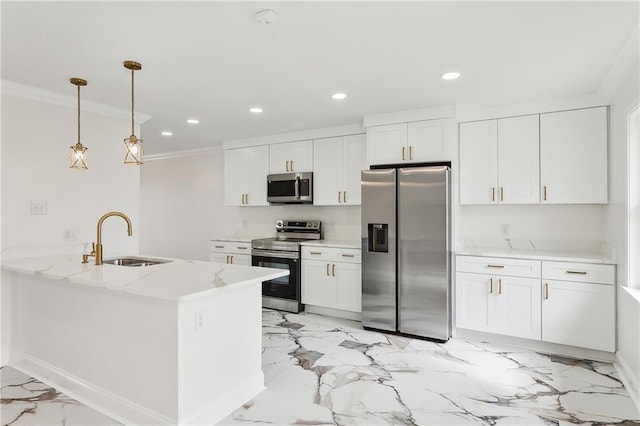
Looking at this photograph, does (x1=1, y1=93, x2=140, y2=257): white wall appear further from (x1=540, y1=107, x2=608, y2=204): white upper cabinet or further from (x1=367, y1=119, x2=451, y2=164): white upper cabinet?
(x1=540, y1=107, x2=608, y2=204): white upper cabinet

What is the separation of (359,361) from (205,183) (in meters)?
4.33

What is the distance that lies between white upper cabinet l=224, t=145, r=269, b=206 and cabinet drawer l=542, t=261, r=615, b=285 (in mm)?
3478

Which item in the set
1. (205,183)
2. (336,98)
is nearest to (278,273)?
(336,98)

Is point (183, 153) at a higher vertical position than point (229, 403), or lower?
higher

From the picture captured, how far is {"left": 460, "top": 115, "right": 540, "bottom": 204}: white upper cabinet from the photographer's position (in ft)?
11.3

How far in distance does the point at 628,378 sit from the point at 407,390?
1.59m

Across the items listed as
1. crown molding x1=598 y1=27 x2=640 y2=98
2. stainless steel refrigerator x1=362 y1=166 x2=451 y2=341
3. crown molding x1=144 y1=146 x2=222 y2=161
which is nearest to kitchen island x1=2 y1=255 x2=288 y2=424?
stainless steel refrigerator x1=362 y1=166 x2=451 y2=341

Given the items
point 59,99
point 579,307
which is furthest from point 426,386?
point 59,99

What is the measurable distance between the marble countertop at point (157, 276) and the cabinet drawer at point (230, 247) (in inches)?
80.9

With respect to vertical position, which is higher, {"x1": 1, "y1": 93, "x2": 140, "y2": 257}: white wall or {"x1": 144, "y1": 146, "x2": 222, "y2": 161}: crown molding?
{"x1": 144, "y1": 146, "x2": 222, "y2": 161}: crown molding

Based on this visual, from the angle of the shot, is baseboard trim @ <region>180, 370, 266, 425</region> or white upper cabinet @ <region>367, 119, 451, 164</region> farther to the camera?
white upper cabinet @ <region>367, 119, 451, 164</region>

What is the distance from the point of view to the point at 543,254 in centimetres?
325

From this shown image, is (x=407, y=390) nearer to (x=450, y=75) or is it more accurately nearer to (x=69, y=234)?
(x=450, y=75)

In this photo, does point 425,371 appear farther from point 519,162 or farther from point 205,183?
point 205,183
